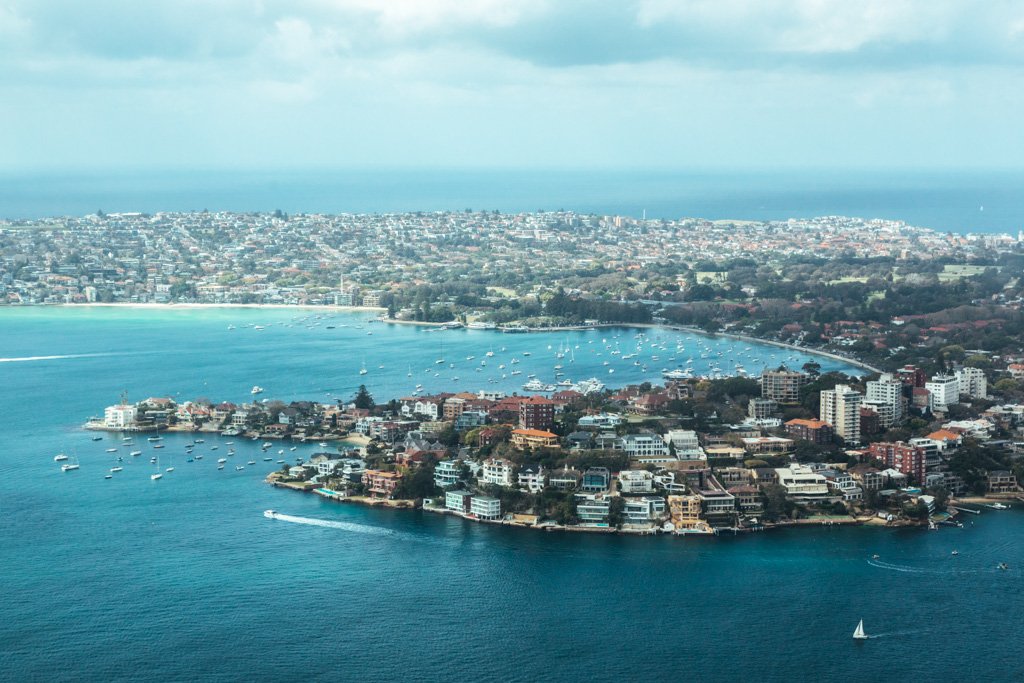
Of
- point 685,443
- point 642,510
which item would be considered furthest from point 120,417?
point 642,510

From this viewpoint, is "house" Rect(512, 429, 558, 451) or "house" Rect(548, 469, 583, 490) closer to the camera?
"house" Rect(548, 469, 583, 490)

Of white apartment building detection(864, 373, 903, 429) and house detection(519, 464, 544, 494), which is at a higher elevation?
white apartment building detection(864, 373, 903, 429)

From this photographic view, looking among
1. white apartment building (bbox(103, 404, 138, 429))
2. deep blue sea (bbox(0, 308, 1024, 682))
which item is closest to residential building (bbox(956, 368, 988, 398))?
deep blue sea (bbox(0, 308, 1024, 682))

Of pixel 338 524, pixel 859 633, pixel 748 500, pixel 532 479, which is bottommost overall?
pixel 859 633

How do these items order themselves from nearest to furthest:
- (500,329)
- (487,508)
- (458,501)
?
(487,508)
(458,501)
(500,329)

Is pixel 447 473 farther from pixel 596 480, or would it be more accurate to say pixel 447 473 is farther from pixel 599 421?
pixel 599 421

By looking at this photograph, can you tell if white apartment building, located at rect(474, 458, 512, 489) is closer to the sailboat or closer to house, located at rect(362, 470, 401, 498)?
house, located at rect(362, 470, 401, 498)

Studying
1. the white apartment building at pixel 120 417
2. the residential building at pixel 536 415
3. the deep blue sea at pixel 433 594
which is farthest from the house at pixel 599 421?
the white apartment building at pixel 120 417
